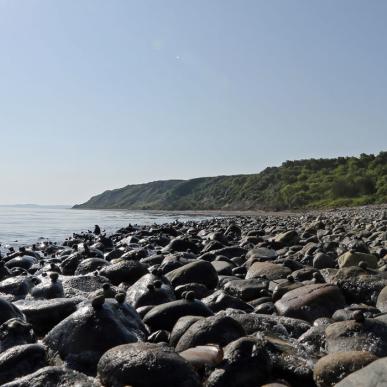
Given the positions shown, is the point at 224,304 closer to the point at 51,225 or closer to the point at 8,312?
the point at 8,312

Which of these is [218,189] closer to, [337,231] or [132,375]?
[337,231]

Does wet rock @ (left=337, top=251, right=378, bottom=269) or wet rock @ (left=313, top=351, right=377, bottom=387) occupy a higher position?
wet rock @ (left=337, top=251, right=378, bottom=269)

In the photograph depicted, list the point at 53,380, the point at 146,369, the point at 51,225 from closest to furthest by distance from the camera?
the point at 53,380
the point at 146,369
the point at 51,225

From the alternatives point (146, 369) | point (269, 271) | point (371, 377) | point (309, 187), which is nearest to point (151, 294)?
point (269, 271)

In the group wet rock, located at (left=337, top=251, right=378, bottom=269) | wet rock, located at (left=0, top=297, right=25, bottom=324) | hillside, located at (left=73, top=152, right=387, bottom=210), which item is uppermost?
hillside, located at (left=73, top=152, right=387, bottom=210)

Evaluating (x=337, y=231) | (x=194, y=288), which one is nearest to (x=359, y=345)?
(x=194, y=288)

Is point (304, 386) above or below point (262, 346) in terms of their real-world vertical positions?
below

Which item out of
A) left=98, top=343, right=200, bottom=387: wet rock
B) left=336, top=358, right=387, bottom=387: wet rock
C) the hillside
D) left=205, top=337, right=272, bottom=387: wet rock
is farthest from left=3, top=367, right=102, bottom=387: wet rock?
the hillside

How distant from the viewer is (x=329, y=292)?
274 inches

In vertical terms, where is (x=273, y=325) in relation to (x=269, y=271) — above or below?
below

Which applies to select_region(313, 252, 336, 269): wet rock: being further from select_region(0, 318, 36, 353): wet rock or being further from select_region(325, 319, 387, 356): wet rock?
select_region(0, 318, 36, 353): wet rock

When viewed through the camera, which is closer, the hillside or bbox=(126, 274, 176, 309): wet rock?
bbox=(126, 274, 176, 309): wet rock

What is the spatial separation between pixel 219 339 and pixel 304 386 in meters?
0.97

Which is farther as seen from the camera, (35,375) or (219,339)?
(219,339)
